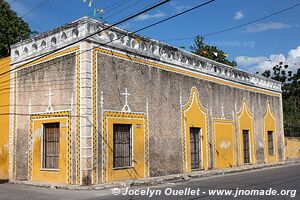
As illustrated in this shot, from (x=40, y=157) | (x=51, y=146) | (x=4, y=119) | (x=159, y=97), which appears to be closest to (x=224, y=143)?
(x=159, y=97)

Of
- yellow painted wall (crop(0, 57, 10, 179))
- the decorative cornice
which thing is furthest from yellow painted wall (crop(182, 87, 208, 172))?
yellow painted wall (crop(0, 57, 10, 179))

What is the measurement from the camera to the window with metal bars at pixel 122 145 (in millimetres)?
14867

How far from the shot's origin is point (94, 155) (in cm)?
1374

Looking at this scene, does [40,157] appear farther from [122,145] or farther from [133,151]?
[133,151]

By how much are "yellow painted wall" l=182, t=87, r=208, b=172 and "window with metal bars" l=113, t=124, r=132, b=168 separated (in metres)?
3.91

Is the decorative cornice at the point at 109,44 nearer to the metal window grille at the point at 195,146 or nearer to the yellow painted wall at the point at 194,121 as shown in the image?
the yellow painted wall at the point at 194,121

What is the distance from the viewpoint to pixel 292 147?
1309 inches

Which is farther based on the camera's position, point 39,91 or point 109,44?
point 39,91

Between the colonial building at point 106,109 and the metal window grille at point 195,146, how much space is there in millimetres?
52

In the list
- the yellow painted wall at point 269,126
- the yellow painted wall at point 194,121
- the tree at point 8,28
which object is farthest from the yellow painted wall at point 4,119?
the yellow painted wall at point 269,126

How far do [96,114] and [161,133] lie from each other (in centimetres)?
409

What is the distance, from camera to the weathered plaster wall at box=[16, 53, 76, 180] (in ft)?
47.5

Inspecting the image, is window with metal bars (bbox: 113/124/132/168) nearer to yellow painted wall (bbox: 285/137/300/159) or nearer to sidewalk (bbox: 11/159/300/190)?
sidewalk (bbox: 11/159/300/190)

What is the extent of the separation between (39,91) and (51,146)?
235 cm
